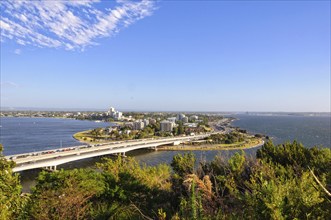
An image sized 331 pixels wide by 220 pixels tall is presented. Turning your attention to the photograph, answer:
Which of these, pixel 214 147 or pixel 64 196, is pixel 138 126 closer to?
pixel 214 147

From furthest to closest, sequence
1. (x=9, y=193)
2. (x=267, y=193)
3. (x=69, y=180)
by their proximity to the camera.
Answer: (x=69, y=180), (x=9, y=193), (x=267, y=193)

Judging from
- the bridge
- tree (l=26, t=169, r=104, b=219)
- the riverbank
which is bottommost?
the riverbank

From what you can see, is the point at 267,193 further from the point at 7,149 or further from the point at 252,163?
the point at 7,149

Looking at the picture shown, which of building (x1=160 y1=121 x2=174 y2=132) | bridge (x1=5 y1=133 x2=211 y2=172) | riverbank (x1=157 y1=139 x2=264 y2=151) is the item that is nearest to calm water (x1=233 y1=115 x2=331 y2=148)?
riverbank (x1=157 y1=139 x2=264 y2=151)

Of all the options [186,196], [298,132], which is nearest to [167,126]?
[298,132]

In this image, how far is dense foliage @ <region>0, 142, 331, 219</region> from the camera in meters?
3.67

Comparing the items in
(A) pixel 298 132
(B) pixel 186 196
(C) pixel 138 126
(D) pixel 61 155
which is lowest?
(A) pixel 298 132

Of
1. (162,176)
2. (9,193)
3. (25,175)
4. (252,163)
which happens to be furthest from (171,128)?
(9,193)

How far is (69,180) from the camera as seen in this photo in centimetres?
768

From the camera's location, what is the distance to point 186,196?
8047 millimetres

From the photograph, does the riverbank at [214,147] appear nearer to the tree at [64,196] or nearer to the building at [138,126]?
the building at [138,126]

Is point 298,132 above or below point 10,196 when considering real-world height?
below

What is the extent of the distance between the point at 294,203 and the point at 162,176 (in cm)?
1105

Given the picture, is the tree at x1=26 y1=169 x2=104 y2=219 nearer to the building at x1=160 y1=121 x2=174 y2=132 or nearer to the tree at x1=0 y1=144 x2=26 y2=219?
the tree at x1=0 y1=144 x2=26 y2=219
